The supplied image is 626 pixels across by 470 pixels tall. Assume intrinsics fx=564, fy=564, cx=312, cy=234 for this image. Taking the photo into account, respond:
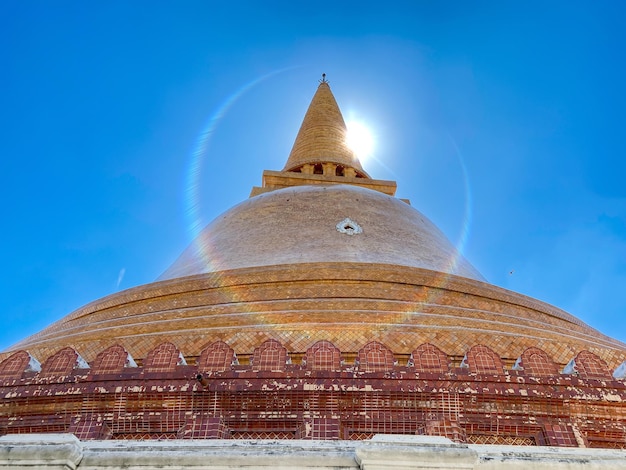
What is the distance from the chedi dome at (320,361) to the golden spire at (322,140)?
34.1 feet

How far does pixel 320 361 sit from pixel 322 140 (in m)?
18.2

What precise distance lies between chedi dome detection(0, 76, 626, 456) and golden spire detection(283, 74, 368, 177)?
10394 mm

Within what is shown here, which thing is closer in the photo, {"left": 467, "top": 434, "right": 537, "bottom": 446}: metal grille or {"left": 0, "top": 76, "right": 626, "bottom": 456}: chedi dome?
{"left": 467, "top": 434, "right": 537, "bottom": 446}: metal grille

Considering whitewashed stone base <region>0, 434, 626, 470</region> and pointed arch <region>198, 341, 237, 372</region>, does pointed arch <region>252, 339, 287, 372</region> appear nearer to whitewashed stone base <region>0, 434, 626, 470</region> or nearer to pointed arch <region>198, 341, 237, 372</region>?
pointed arch <region>198, 341, 237, 372</region>

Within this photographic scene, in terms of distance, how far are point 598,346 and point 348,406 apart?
411cm

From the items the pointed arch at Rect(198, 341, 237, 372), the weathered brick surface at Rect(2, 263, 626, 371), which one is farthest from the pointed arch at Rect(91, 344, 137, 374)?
the weathered brick surface at Rect(2, 263, 626, 371)

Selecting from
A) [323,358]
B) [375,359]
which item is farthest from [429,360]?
[323,358]

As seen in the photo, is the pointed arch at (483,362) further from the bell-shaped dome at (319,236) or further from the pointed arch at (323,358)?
the bell-shaped dome at (319,236)

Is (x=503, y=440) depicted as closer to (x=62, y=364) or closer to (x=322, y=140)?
(x=62, y=364)

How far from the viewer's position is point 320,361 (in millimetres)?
5262

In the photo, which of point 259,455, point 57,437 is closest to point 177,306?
point 57,437

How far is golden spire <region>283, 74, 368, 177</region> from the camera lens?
21453mm

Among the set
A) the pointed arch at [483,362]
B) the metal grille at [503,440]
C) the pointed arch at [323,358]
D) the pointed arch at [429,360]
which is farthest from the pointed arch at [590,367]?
the pointed arch at [323,358]

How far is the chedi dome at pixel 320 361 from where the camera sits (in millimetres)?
4992
